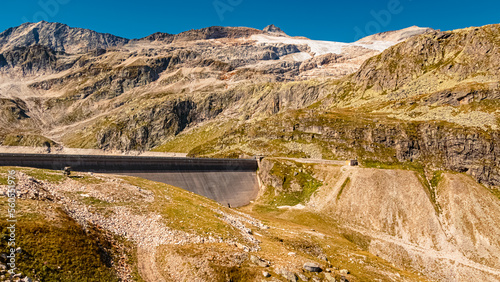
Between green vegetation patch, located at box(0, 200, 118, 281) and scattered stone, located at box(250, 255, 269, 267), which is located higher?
green vegetation patch, located at box(0, 200, 118, 281)

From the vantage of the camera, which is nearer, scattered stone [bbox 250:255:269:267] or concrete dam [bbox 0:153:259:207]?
scattered stone [bbox 250:255:269:267]

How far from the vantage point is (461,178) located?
92.1m

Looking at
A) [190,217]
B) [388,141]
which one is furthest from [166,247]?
[388,141]

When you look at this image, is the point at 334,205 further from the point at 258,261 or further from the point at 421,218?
the point at 258,261

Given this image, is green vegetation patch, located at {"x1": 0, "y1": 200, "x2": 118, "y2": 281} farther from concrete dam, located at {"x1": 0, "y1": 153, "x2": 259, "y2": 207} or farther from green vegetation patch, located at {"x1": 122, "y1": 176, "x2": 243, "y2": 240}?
concrete dam, located at {"x1": 0, "y1": 153, "x2": 259, "y2": 207}

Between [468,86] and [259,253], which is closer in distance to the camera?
[259,253]

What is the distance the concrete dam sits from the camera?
66.0 meters

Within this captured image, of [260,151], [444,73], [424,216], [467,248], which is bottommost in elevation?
[467,248]

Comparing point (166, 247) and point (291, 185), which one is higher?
point (166, 247)

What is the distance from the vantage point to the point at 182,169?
9088cm

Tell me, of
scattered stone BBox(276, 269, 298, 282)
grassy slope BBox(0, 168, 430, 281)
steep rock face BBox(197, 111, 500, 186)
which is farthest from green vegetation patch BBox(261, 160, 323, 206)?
scattered stone BBox(276, 269, 298, 282)

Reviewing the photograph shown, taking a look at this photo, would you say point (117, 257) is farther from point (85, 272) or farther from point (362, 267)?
point (362, 267)

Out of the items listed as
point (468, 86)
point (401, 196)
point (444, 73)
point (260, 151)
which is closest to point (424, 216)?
point (401, 196)

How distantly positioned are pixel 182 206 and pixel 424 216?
72444 millimetres
